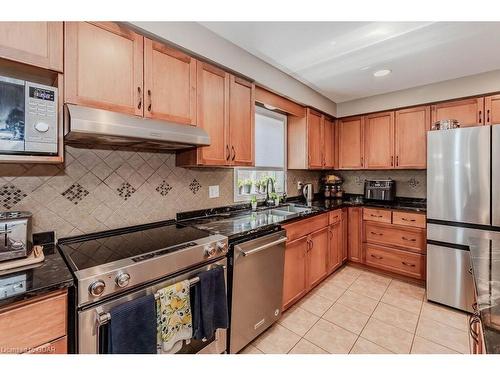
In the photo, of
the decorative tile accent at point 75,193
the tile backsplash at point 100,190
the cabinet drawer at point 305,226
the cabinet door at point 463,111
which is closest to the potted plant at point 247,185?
the tile backsplash at point 100,190

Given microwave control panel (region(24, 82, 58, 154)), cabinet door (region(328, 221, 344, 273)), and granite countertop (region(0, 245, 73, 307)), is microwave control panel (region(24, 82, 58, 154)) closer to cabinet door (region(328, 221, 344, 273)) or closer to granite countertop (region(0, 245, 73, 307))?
granite countertop (region(0, 245, 73, 307))

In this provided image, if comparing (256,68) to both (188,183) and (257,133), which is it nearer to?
(257,133)

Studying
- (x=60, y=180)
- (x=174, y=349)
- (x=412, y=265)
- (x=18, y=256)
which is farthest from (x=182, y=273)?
(x=412, y=265)

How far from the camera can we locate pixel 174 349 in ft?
4.18

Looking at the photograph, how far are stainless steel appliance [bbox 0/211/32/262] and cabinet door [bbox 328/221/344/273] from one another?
2.65m

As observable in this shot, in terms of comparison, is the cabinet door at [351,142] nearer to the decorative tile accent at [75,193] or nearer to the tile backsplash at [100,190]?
the tile backsplash at [100,190]

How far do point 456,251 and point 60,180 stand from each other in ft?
10.9

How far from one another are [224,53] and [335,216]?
7.22 ft

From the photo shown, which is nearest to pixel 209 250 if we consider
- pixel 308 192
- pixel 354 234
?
pixel 308 192

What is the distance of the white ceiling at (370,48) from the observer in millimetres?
1751

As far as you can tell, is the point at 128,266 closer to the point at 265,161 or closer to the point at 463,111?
the point at 265,161

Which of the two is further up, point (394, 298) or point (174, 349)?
point (174, 349)
